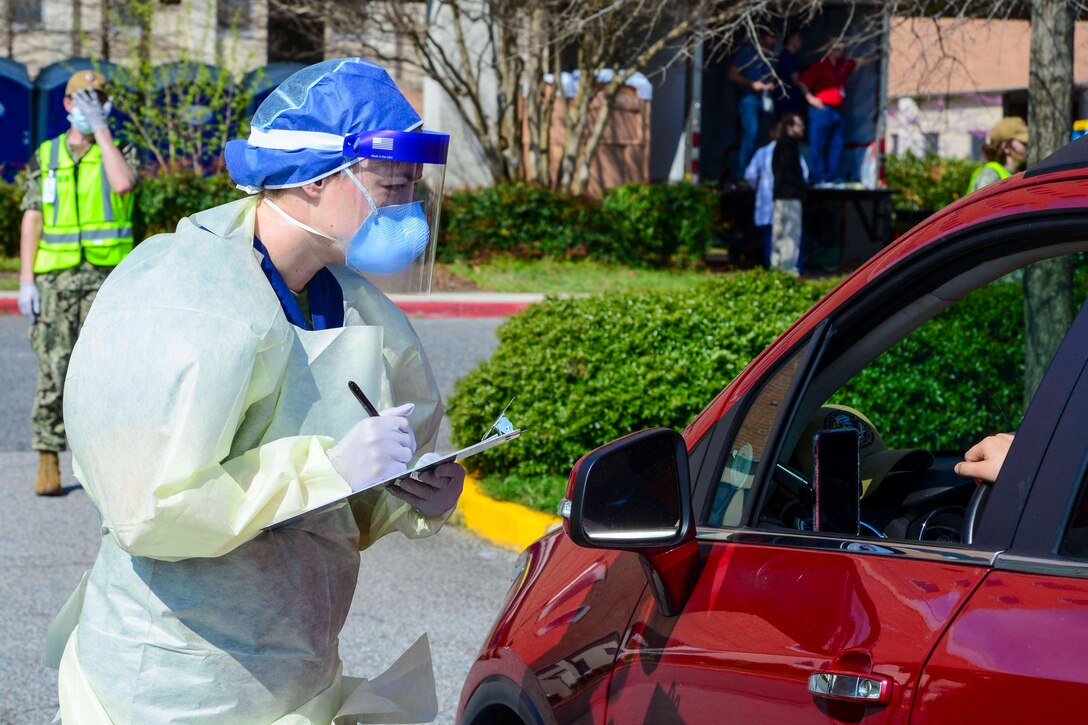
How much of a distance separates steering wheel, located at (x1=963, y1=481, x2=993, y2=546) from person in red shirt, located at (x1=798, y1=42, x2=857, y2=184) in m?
14.9

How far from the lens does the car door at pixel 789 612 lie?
1.82 m

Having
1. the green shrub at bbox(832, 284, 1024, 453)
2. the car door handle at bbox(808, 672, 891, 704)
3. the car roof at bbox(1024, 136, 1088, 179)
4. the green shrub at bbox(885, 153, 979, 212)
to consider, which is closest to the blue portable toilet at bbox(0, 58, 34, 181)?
the green shrub at bbox(885, 153, 979, 212)

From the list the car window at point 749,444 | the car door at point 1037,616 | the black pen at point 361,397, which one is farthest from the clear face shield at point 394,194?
the car door at point 1037,616

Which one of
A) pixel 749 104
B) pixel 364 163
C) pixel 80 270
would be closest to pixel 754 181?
pixel 749 104

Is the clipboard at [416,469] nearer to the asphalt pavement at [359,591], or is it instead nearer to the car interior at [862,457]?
the car interior at [862,457]

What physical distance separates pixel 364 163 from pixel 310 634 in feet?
2.72

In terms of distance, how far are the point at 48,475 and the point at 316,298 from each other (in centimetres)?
513

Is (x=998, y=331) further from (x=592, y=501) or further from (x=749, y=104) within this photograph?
(x=749, y=104)

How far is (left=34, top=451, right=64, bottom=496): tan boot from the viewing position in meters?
7.08

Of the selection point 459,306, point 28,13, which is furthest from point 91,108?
point 28,13

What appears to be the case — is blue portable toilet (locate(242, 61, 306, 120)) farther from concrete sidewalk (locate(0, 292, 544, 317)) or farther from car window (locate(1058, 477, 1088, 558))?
car window (locate(1058, 477, 1088, 558))

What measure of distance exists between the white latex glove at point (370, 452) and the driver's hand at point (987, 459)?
3.23ft

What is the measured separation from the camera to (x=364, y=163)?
236cm

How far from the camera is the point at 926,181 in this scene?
23375mm
